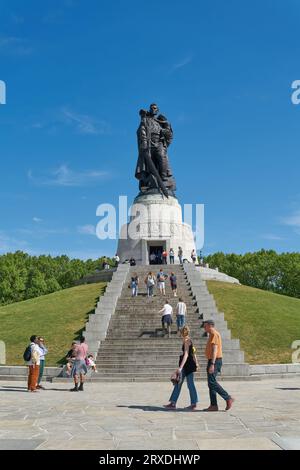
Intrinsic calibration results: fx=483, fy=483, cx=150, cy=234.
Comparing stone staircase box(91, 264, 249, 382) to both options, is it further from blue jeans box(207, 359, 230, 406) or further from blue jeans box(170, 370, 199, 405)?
blue jeans box(207, 359, 230, 406)

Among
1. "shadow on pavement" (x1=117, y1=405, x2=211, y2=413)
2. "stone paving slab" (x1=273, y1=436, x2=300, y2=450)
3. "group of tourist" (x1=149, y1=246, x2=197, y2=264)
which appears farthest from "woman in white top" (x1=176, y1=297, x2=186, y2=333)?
"group of tourist" (x1=149, y1=246, x2=197, y2=264)

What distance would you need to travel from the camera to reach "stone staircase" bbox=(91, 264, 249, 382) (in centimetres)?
1966

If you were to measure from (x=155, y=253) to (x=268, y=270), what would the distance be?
3417cm

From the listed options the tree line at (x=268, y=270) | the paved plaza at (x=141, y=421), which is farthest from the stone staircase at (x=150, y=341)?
the tree line at (x=268, y=270)

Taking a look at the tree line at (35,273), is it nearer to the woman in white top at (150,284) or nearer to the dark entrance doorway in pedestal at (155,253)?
the dark entrance doorway in pedestal at (155,253)

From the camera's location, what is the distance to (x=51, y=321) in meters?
27.5

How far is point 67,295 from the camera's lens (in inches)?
1359

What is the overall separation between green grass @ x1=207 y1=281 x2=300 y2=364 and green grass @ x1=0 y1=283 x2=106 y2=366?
27.3 ft

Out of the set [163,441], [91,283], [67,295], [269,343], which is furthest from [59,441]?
[91,283]

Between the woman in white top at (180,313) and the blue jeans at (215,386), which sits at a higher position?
the woman in white top at (180,313)

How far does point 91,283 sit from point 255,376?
73.5ft

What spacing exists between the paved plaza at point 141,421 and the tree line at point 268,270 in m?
58.3

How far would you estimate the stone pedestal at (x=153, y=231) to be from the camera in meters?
43.3

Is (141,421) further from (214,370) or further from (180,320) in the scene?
(180,320)
